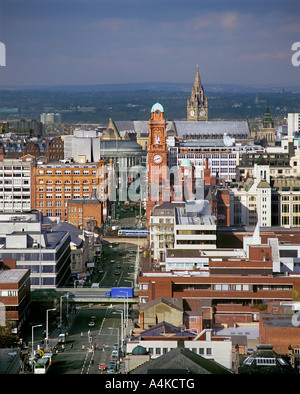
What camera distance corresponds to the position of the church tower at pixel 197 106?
66062 mm

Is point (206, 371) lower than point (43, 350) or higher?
higher

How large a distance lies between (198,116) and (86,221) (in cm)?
3732

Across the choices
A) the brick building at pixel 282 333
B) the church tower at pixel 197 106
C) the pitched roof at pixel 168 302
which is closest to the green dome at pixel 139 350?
the brick building at pixel 282 333

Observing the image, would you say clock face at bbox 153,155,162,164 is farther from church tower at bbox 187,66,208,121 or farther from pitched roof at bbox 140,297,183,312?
church tower at bbox 187,66,208,121

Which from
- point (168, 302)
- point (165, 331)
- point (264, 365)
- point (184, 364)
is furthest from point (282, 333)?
point (184, 364)

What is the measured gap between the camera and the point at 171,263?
18.8 meters

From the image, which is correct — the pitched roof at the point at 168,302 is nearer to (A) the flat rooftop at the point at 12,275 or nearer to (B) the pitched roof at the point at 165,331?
(B) the pitched roof at the point at 165,331

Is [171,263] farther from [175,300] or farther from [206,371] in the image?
[206,371]

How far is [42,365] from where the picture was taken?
14.0 meters

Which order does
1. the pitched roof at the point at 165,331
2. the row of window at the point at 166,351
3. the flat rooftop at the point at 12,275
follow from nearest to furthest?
1. the row of window at the point at 166,351
2. the pitched roof at the point at 165,331
3. the flat rooftop at the point at 12,275

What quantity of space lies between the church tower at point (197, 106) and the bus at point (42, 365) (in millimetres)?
52568

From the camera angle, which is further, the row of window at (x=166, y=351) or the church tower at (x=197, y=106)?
the church tower at (x=197, y=106)

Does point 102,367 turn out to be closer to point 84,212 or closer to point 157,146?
point 84,212
